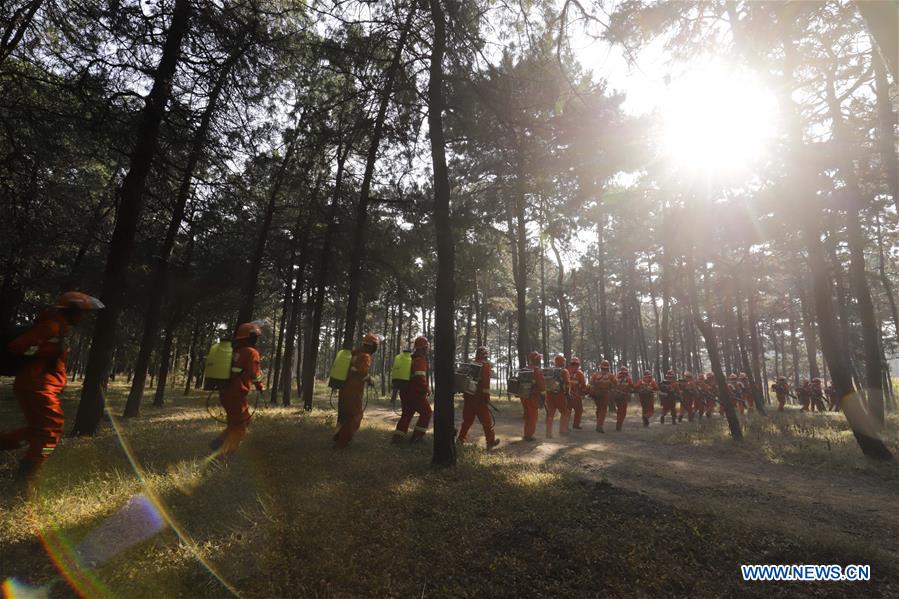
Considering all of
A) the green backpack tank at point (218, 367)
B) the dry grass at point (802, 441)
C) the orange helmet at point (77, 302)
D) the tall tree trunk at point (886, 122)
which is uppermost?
the tall tree trunk at point (886, 122)

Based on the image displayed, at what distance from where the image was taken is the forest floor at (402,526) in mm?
3453

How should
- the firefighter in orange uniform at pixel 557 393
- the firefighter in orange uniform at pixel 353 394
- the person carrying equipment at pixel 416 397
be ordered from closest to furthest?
1. the firefighter in orange uniform at pixel 353 394
2. the person carrying equipment at pixel 416 397
3. the firefighter in orange uniform at pixel 557 393

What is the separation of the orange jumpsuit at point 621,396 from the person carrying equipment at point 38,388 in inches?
572

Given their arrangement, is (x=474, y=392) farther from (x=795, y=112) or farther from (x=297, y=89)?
(x=795, y=112)

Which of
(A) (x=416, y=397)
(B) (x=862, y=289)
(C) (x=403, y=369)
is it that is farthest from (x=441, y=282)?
(B) (x=862, y=289)

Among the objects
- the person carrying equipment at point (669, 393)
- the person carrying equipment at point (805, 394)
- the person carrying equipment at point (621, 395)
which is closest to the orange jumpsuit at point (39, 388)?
the person carrying equipment at point (621, 395)

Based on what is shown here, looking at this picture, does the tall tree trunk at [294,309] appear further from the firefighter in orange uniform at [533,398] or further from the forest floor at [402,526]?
the firefighter in orange uniform at [533,398]

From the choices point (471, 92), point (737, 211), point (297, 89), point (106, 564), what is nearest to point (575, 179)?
point (471, 92)

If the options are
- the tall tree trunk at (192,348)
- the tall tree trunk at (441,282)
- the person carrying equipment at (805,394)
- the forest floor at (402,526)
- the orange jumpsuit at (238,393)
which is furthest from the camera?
the person carrying equipment at (805,394)

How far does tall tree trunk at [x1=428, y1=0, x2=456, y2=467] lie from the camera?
6879 mm

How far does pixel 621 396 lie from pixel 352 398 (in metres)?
11.2

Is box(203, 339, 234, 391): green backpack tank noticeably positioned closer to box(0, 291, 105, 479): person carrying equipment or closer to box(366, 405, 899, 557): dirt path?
box(0, 291, 105, 479): person carrying equipment

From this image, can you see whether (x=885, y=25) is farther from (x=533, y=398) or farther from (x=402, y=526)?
(x=533, y=398)

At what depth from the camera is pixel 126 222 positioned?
8.70 metres
